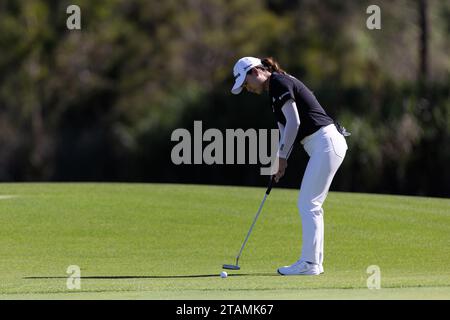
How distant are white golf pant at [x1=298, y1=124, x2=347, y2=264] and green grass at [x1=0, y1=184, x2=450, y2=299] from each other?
Answer: 0.54 m

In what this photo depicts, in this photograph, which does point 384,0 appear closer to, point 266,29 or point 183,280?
point 266,29

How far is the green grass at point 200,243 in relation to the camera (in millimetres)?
10070

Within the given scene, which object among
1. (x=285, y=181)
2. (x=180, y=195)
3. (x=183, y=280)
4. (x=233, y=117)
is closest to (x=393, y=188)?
(x=285, y=181)

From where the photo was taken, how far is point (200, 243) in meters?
14.6

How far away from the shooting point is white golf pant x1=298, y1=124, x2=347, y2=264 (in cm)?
1093

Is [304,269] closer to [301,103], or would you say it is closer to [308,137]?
[308,137]

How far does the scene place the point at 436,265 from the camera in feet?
41.6

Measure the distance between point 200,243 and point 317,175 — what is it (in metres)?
4.02

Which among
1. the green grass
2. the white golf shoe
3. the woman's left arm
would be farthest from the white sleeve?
the green grass

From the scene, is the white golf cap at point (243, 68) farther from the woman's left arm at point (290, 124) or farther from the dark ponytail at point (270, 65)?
the woman's left arm at point (290, 124)

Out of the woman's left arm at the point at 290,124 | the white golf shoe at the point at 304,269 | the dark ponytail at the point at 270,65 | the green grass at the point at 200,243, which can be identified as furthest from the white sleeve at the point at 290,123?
the green grass at the point at 200,243

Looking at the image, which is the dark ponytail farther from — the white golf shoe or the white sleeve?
the white golf shoe

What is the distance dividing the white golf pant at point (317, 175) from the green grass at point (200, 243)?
0.54 meters

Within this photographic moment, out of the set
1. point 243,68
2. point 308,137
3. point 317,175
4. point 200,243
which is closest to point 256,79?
point 243,68
